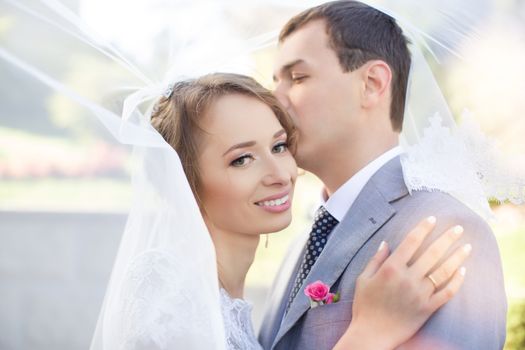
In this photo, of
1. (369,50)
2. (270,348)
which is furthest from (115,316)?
(369,50)

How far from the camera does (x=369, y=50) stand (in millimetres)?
2914

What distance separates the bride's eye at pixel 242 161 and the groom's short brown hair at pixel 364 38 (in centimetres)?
62

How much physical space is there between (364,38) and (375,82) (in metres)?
0.20

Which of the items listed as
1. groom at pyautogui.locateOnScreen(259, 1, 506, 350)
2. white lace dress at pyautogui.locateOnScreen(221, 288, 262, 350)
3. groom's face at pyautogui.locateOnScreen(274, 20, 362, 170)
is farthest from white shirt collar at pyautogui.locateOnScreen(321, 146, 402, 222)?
white lace dress at pyautogui.locateOnScreen(221, 288, 262, 350)

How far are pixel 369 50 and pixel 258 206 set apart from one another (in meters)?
0.87

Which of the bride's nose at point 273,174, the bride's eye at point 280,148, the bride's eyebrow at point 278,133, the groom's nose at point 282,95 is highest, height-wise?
the groom's nose at point 282,95

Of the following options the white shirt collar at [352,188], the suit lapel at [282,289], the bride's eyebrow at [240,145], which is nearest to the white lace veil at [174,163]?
the white shirt collar at [352,188]

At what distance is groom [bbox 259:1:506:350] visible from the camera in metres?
2.47

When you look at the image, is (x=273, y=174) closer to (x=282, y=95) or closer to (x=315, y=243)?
(x=315, y=243)

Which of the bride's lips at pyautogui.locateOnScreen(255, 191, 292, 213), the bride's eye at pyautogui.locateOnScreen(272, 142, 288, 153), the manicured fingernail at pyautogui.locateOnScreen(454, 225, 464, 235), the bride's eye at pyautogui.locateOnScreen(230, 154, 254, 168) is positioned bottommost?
the manicured fingernail at pyautogui.locateOnScreen(454, 225, 464, 235)

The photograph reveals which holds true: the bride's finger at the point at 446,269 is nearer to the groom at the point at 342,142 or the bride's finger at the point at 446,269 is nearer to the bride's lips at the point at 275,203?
the groom at the point at 342,142

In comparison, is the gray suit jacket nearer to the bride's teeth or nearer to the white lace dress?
the white lace dress

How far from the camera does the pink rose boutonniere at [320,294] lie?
2389mm

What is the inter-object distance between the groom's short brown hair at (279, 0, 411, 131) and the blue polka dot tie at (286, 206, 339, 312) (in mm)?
491
